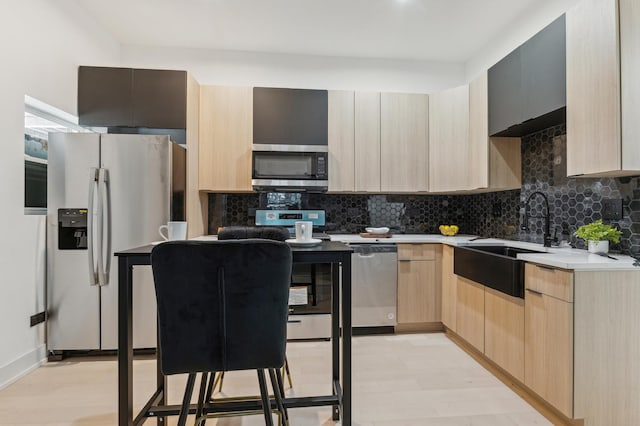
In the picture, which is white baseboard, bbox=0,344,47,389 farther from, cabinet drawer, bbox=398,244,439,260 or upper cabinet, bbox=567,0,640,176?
upper cabinet, bbox=567,0,640,176

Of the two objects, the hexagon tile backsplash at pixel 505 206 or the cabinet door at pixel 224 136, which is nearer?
the hexagon tile backsplash at pixel 505 206

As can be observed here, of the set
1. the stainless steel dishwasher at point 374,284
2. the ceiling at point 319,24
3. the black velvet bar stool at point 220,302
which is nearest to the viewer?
the black velvet bar stool at point 220,302

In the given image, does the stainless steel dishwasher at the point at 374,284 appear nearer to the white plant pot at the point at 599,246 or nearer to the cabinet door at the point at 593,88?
the white plant pot at the point at 599,246

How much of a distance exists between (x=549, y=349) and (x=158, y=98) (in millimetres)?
3413

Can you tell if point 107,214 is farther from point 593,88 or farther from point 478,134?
point 593,88

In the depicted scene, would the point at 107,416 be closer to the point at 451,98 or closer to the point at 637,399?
the point at 637,399

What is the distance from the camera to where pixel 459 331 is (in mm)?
2877

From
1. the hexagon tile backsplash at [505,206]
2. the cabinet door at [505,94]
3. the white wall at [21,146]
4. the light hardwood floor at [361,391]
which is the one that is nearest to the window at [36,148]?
the white wall at [21,146]

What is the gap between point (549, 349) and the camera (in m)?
1.85

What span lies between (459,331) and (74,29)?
4.12 metres

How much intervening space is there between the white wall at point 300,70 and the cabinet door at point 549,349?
8.88ft

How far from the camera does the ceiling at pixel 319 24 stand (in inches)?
111

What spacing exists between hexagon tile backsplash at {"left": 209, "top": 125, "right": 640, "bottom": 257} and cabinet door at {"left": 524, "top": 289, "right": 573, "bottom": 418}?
66cm

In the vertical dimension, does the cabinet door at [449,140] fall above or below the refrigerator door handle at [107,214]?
above
